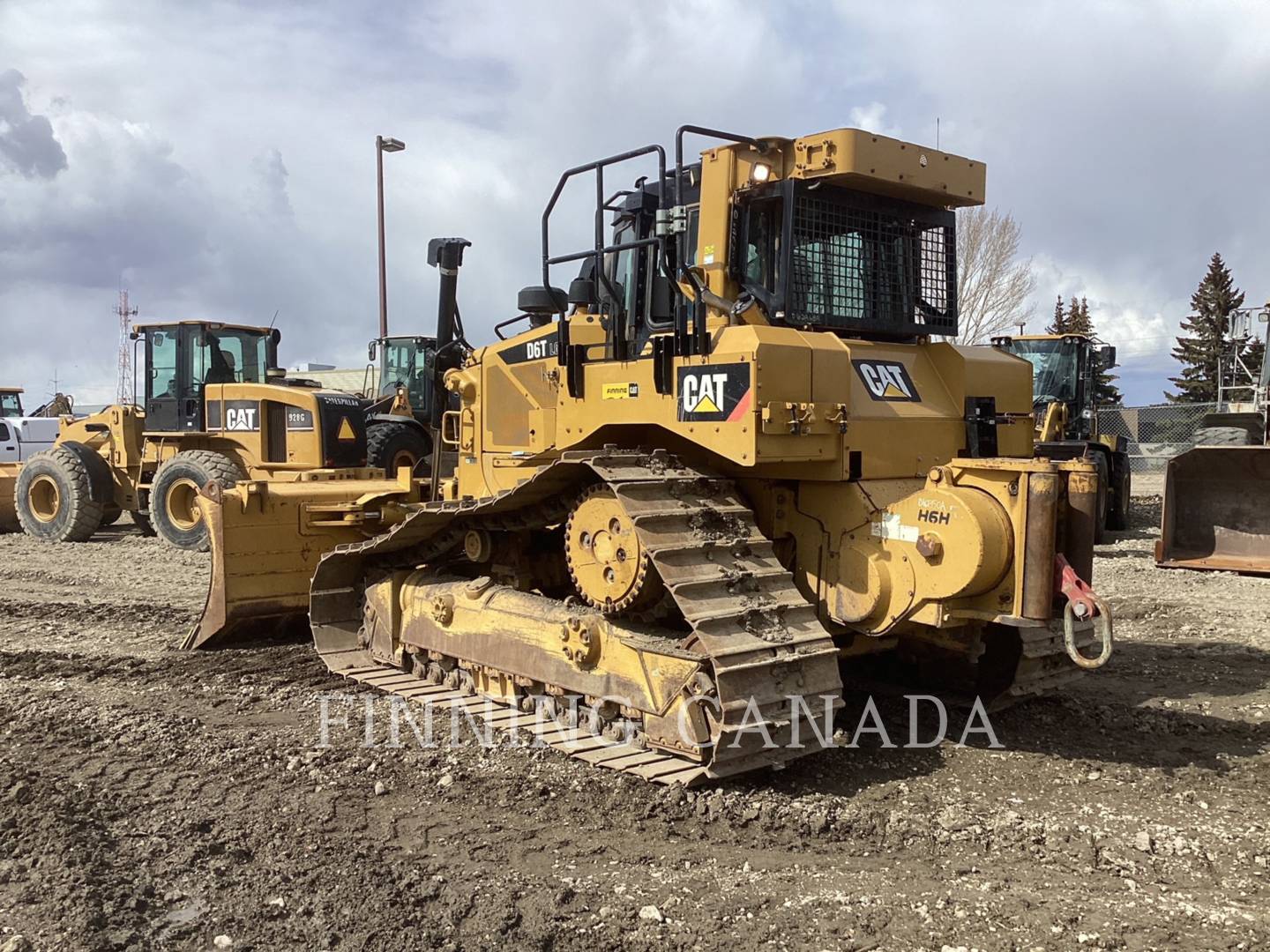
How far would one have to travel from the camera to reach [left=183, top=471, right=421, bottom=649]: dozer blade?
763 cm

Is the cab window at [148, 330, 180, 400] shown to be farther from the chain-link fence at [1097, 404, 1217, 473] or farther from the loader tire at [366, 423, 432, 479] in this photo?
the chain-link fence at [1097, 404, 1217, 473]

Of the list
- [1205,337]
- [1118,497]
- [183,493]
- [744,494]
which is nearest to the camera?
[744,494]

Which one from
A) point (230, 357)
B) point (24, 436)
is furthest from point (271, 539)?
point (24, 436)

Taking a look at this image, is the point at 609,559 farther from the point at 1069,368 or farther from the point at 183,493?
the point at 1069,368

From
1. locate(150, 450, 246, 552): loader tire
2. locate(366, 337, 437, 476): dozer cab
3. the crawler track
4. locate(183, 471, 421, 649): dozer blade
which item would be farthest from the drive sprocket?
Answer: locate(150, 450, 246, 552): loader tire

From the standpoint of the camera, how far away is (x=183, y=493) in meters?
13.7

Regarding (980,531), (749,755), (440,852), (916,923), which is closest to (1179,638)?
(980,531)

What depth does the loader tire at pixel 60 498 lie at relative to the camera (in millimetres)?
14734

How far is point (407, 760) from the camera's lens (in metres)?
5.32

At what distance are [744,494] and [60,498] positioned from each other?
1241 cm

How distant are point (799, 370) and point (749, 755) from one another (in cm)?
176

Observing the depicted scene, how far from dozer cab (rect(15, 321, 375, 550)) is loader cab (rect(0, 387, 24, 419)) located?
1711 cm

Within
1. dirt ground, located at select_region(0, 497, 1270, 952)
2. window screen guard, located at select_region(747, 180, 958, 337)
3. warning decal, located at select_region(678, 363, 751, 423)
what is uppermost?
window screen guard, located at select_region(747, 180, 958, 337)

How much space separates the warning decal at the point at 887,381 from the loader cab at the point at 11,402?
31107mm
